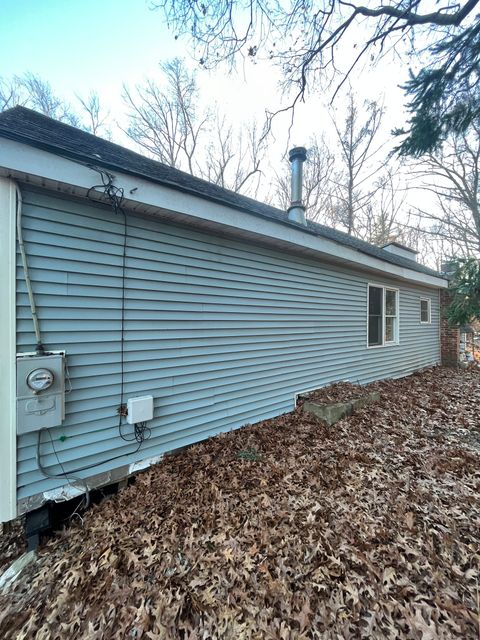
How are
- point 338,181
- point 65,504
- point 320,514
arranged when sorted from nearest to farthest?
point 320,514 < point 65,504 < point 338,181

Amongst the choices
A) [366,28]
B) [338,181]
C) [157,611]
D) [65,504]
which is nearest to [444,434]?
[157,611]

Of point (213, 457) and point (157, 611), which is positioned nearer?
point (157, 611)

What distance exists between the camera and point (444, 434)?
4188 mm

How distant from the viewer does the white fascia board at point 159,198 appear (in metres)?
2.23

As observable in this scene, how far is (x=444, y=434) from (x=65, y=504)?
5.09m

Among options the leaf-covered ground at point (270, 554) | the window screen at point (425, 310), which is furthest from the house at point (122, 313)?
the window screen at point (425, 310)

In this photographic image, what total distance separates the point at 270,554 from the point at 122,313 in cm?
262

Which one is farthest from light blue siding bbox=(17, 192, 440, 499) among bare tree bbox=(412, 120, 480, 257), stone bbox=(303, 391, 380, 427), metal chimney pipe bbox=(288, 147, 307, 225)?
bare tree bbox=(412, 120, 480, 257)

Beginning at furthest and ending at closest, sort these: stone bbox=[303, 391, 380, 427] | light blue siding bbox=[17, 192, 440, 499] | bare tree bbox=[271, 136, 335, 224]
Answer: bare tree bbox=[271, 136, 335, 224], stone bbox=[303, 391, 380, 427], light blue siding bbox=[17, 192, 440, 499]

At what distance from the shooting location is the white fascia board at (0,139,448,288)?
7.32 feet

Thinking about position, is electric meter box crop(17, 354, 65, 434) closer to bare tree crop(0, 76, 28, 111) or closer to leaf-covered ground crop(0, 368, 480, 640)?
leaf-covered ground crop(0, 368, 480, 640)

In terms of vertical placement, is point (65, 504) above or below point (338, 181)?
below

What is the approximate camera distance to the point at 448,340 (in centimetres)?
1021

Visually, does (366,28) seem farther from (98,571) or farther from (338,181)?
(338,181)
